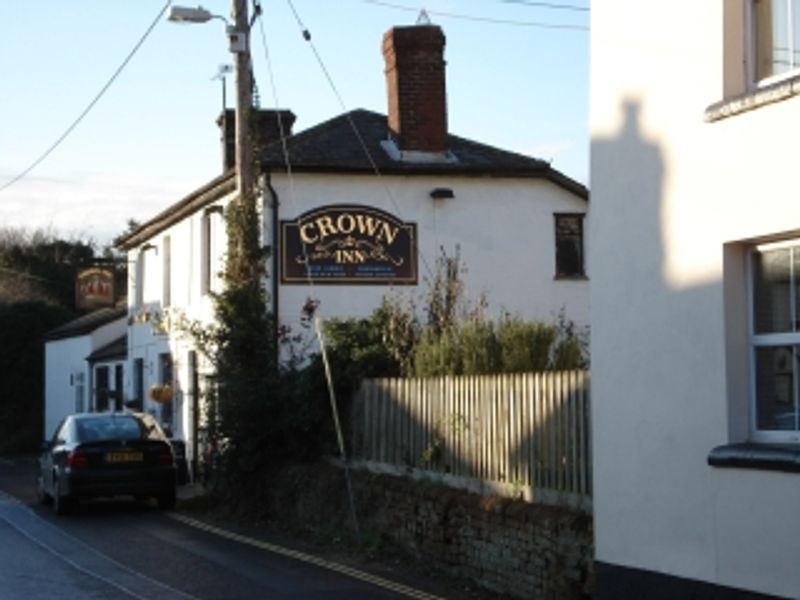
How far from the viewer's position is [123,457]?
19.8m

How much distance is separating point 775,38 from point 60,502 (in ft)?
47.3

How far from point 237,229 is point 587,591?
35.4ft

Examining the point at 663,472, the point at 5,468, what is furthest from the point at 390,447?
the point at 5,468

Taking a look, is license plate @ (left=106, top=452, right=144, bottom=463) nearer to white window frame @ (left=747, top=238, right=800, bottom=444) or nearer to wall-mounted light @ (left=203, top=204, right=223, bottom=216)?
wall-mounted light @ (left=203, top=204, right=223, bottom=216)

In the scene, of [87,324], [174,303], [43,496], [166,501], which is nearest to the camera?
[166,501]

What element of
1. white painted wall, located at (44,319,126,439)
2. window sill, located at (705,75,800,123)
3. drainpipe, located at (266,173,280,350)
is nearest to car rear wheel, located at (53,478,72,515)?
drainpipe, located at (266,173,280,350)

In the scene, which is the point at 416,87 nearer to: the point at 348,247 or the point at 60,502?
the point at 348,247

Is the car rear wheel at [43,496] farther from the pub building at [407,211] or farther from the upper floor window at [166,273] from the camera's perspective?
the upper floor window at [166,273]

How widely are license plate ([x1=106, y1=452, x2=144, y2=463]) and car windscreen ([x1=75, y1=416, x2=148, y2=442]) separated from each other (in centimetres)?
32

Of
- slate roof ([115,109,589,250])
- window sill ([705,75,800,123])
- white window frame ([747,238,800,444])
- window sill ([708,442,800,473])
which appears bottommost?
window sill ([708,442,800,473])

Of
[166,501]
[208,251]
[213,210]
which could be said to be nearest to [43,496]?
[166,501]

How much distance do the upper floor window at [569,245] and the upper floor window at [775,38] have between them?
15.9 metres

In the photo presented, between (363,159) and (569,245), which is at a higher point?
(363,159)

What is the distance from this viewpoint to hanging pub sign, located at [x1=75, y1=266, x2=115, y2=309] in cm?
3716
